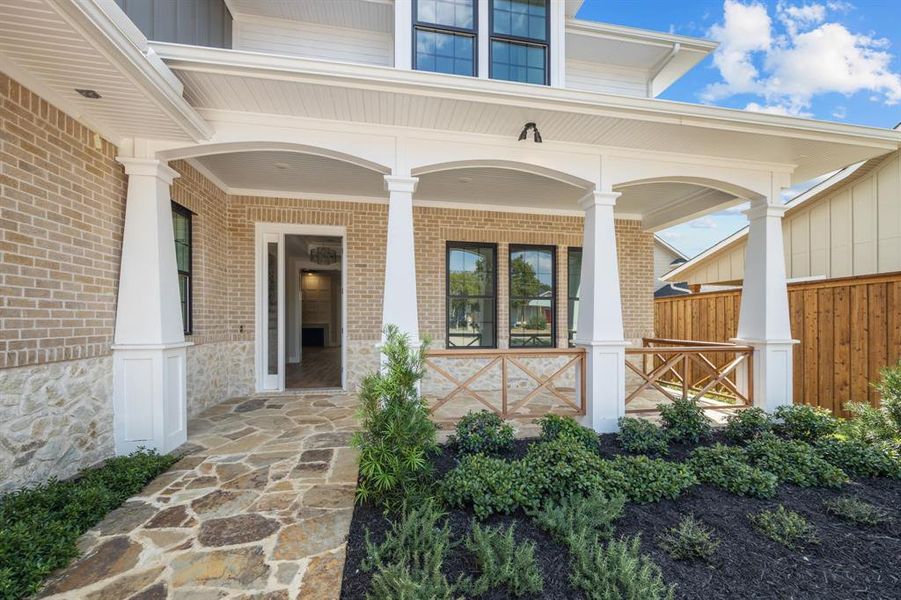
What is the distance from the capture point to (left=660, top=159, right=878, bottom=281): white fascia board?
6137 mm

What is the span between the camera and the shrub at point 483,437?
3514 millimetres

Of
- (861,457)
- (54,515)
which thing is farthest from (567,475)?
(54,515)

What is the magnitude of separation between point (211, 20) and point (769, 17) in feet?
29.2

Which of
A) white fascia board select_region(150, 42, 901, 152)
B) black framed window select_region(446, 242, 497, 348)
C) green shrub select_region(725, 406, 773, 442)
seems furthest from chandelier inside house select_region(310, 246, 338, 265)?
green shrub select_region(725, 406, 773, 442)

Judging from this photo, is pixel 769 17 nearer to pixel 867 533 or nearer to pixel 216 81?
pixel 867 533

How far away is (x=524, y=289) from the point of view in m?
6.71

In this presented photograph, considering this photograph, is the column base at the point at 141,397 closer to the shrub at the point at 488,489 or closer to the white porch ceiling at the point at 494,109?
the white porch ceiling at the point at 494,109

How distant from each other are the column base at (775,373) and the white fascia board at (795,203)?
256cm

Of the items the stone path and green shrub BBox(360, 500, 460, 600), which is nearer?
green shrub BBox(360, 500, 460, 600)

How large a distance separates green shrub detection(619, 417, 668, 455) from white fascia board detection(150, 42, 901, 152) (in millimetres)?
3073

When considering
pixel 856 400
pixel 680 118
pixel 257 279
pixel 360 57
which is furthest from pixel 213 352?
pixel 856 400

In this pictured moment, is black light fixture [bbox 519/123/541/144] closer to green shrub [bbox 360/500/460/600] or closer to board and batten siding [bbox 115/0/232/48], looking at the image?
green shrub [bbox 360/500/460/600]

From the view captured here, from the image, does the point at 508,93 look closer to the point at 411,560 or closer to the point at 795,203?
the point at 411,560

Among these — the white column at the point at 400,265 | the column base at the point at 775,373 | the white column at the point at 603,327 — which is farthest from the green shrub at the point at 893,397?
the white column at the point at 400,265
